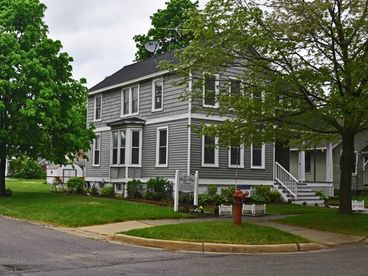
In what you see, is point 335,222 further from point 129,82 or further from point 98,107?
point 98,107

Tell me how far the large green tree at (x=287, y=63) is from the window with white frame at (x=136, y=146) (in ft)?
34.1

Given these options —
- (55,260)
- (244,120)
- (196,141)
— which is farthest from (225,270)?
(196,141)

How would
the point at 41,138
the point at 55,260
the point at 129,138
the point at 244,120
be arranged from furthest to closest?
the point at 129,138
the point at 41,138
the point at 244,120
the point at 55,260

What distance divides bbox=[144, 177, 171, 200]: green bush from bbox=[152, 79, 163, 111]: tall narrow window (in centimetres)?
411

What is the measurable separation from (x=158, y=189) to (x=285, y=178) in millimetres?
7191

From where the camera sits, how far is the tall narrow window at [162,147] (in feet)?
88.5

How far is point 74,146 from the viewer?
25719 millimetres

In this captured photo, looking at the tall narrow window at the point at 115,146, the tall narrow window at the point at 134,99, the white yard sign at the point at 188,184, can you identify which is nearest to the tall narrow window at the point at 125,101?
the tall narrow window at the point at 134,99

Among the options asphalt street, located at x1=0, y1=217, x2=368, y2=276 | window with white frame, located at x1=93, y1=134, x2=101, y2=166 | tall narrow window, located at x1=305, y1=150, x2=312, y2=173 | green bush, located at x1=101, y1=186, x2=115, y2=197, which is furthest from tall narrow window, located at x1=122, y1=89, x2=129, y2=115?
asphalt street, located at x1=0, y1=217, x2=368, y2=276

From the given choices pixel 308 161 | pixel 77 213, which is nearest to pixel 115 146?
pixel 77 213

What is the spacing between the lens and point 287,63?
17.1 metres

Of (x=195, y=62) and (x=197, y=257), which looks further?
(x=195, y=62)

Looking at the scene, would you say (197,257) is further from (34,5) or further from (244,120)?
(34,5)

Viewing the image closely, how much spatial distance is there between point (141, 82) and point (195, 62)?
11441mm
